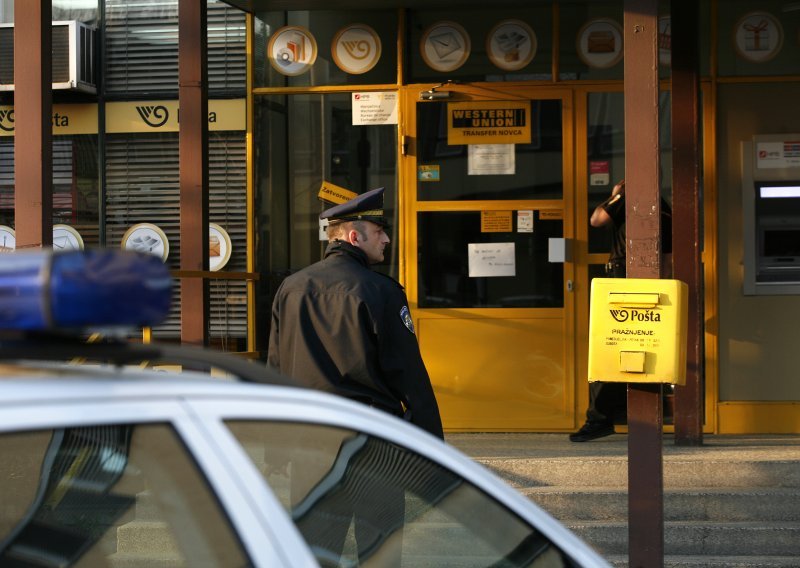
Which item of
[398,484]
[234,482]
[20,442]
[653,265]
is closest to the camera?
[234,482]

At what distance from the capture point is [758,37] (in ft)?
26.0

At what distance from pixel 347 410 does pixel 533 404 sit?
6010 mm

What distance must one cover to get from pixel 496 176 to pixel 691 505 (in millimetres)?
2783

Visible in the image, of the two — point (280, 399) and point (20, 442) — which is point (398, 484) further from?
point (20, 442)

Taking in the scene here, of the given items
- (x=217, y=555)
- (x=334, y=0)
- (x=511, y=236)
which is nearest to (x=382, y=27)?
(x=334, y=0)

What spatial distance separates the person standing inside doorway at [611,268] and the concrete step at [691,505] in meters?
1.27

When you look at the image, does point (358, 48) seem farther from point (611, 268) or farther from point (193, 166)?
point (611, 268)

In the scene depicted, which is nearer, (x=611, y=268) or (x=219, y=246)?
(x=611, y=268)

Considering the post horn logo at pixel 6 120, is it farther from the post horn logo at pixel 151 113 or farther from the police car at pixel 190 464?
the police car at pixel 190 464

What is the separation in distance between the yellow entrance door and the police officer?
3636 mm

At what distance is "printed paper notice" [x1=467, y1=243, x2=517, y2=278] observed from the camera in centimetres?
805

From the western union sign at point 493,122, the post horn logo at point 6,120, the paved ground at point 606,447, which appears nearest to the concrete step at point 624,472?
the paved ground at point 606,447

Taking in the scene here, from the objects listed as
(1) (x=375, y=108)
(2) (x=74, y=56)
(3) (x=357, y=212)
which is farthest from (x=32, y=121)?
(1) (x=375, y=108)

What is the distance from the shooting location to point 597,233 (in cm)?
798
